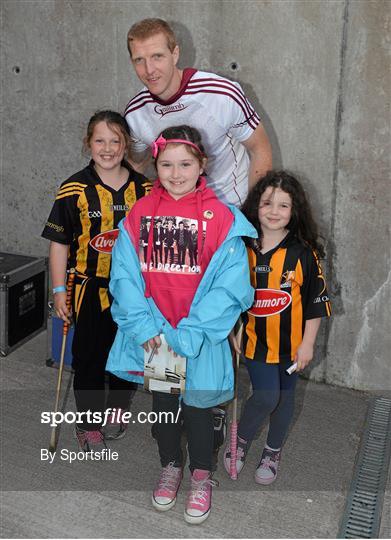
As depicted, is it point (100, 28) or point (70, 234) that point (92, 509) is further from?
point (100, 28)

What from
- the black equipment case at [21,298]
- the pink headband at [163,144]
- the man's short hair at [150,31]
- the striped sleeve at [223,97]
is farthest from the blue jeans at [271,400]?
the black equipment case at [21,298]

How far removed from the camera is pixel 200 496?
2762 millimetres

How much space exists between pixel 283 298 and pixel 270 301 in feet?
0.18

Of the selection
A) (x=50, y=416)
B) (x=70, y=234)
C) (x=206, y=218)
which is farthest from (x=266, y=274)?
(x=50, y=416)

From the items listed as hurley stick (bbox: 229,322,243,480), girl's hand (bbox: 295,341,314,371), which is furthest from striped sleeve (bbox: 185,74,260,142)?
girl's hand (bbox: 295,341,314,371)

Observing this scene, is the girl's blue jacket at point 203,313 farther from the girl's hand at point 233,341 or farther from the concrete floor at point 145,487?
the concrete floor at point 145,487

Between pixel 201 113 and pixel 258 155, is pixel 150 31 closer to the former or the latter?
pixel 201 113

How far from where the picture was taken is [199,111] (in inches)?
118

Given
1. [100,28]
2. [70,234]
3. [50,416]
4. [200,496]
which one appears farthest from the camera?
[100,28]

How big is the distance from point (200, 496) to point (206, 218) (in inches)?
44.0

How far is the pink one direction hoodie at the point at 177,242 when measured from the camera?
2.64 metres

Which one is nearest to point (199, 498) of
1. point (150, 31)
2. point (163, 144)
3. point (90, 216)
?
point (90, 216)

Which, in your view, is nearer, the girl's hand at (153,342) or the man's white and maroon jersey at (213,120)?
the girl's hand at (153,342)

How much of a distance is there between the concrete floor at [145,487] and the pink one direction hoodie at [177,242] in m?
0.80
